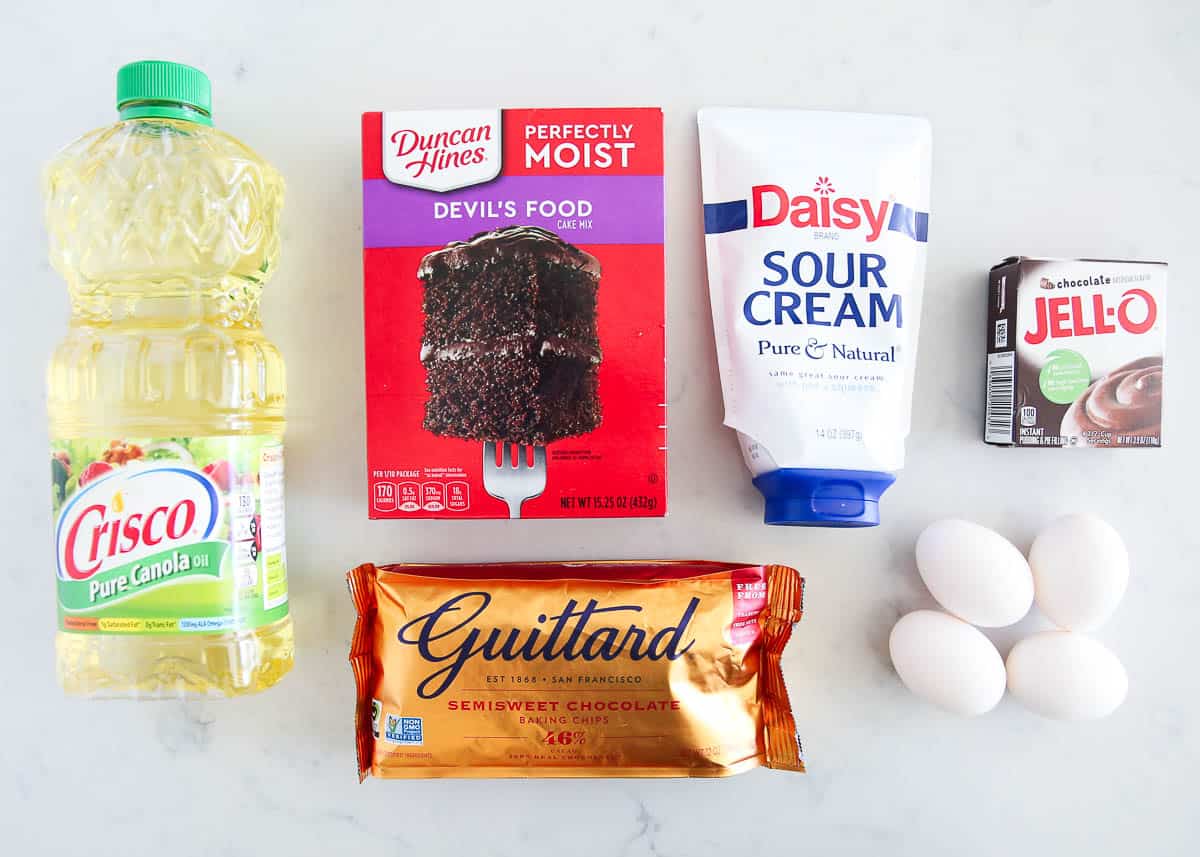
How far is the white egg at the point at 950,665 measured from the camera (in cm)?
72

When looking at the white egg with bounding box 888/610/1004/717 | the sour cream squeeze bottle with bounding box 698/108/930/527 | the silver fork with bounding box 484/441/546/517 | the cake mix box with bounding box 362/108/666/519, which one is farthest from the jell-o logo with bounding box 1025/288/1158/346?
the silver fork with bounding box 484/441/546/517

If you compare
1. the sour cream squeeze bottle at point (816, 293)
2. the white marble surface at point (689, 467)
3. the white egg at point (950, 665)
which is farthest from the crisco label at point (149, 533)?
the white egg at point (950, 665)

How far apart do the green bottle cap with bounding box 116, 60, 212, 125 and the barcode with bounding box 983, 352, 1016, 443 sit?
0.87 m

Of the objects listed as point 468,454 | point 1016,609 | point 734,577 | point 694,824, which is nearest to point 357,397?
point 468,454

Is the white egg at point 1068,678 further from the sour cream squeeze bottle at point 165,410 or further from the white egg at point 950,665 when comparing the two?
the sour cream squeeze bottle at point 165,410

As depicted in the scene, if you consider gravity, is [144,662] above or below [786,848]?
above

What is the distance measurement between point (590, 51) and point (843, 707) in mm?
787

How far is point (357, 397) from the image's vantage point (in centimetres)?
80

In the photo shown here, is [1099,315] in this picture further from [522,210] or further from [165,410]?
[165,410]

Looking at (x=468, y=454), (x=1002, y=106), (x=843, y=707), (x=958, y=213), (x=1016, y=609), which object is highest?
(x=1002, y=106)

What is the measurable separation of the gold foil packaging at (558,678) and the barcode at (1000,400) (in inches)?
13.0

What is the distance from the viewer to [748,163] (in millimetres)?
770

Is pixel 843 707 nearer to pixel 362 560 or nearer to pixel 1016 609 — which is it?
pixel 1016 609

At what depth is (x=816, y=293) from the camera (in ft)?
2.47
